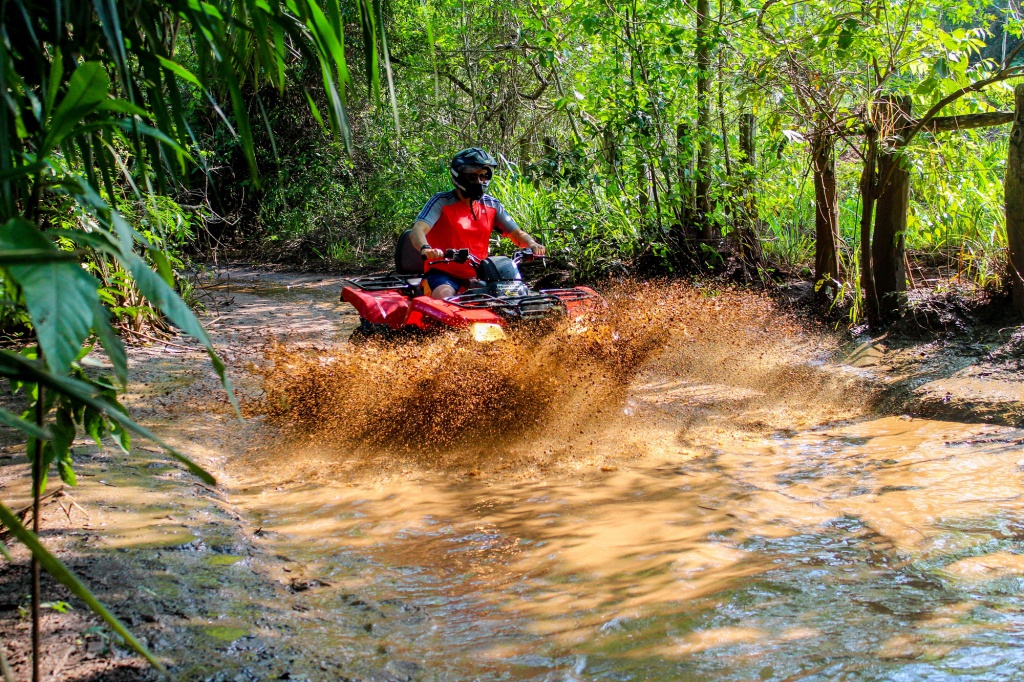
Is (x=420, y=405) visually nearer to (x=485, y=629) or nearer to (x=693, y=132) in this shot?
(x=485, y=629)

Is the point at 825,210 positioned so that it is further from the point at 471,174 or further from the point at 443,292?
the point at 443,292

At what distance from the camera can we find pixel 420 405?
17.7 feet

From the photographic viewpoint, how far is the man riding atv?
6.26 m

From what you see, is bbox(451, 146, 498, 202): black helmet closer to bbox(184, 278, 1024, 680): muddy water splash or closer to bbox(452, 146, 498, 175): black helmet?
bbox(452, 146, 498, 175): black helmet

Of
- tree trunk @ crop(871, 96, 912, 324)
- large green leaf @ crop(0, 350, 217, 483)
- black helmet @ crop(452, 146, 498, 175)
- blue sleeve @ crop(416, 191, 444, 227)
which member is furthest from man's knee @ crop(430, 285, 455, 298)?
large green leaf @ crop(0, 350, 217, 483)

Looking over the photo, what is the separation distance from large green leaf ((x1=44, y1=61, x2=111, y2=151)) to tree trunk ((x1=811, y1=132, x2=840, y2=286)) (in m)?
6.61

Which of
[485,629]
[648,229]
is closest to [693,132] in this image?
[648,229]

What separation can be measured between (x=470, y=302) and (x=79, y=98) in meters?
4.35

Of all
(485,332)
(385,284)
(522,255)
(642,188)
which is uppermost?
(642,188)

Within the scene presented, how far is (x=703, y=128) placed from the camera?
815 centimetres

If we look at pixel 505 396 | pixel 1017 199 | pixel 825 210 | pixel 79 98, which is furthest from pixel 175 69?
pixel 825 210

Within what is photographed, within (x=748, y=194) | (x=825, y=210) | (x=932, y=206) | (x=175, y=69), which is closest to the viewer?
(x=175, y=69)

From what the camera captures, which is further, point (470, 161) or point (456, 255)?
point (470, 161)

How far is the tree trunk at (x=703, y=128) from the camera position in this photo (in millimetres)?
7867
